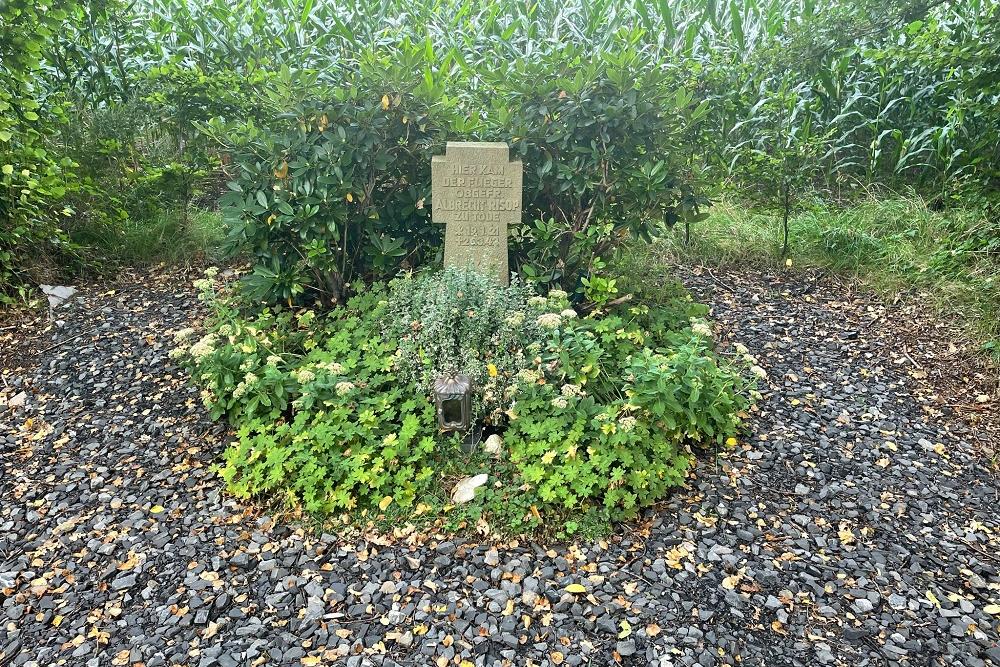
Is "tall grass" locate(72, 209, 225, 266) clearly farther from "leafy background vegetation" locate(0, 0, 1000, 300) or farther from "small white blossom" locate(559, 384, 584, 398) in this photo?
"small white blossom" locate(559, 384, 584, 398)

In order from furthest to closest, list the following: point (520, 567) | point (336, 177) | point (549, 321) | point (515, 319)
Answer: point (336, 177) < point (515, 319) < point (549, 321) < point (520, 567)

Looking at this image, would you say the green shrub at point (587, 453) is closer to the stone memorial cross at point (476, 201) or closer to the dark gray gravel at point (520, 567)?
the dark gray gravel at point (520, 567)

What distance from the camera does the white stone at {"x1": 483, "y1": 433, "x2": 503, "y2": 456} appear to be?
3.20 meters

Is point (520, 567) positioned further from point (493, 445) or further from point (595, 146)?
point (595, 146)

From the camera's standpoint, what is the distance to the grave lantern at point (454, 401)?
3039 mm

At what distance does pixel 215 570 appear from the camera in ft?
8.70

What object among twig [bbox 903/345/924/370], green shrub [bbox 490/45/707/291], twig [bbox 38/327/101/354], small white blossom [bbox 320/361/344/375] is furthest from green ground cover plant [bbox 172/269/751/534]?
twig [bbox 903/345/924/370]

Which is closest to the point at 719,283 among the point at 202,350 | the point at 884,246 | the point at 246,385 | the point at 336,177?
the point at 884,246

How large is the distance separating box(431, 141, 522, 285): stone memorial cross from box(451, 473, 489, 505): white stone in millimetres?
1469

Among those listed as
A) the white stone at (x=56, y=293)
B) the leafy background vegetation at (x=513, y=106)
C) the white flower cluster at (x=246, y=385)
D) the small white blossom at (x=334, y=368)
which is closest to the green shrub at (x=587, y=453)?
the small white blossom at (x=334, y=368)

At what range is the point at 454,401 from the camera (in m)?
3.06

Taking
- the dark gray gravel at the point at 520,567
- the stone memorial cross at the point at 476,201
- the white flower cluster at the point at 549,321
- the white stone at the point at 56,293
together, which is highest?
the stone memorial cross at the point at 476,201

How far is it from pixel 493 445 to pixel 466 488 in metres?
0.30

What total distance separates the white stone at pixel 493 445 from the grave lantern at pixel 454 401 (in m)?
0.15
